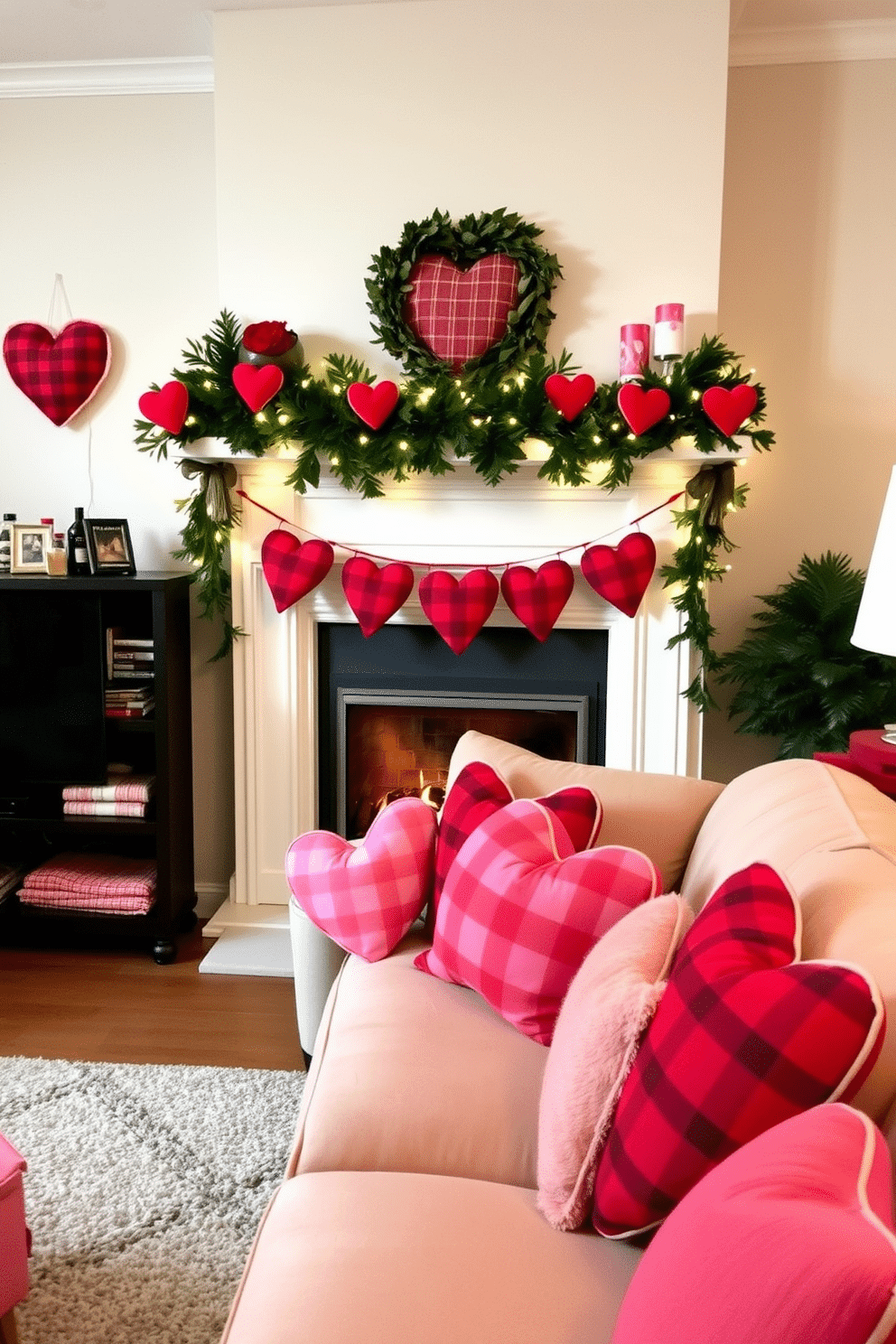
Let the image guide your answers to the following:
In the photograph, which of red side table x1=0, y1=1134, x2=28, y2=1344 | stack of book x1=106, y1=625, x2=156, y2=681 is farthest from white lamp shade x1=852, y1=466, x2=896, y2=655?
stack of book x1=106, y1=625, x2=156, y2=681

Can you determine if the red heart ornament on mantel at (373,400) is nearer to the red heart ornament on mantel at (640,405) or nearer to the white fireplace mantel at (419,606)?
the white fireplace mantel at (419,606)

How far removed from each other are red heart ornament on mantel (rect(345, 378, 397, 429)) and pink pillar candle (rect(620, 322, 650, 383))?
0.62 m

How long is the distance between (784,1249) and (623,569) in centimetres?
232

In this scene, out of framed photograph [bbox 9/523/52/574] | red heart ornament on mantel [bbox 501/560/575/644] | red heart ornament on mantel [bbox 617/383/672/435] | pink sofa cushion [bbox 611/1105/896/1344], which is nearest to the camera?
pink sofa cushion [bbox 611/1105/896/1344]

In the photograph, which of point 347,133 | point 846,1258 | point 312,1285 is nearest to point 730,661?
point 347,133

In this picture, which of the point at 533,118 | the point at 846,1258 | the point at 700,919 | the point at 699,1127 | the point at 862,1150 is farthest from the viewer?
the point at 533,118

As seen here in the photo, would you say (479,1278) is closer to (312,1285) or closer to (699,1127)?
(312,1285)

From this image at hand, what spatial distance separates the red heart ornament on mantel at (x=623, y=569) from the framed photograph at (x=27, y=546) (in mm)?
1602

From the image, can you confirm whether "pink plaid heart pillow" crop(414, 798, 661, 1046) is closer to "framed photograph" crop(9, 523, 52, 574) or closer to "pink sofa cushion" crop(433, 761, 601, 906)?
"pink sofa cushion" crop(433, 761, 601, 906)

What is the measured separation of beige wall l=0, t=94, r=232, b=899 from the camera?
3.39 m

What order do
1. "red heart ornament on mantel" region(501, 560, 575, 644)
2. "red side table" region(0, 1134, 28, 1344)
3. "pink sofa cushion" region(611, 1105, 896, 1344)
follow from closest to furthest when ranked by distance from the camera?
"pink sofa cushion" region(611, 1105, 896, 1344) < "red side table" region(0, 1134, 28, 1344) < "red heart ornament on mantel" region(501, 560, 575, 644)

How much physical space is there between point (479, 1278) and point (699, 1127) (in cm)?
31

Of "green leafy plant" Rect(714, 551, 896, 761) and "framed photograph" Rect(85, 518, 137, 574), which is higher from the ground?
"framed photograph" Rect(85, 518, 137, 574)

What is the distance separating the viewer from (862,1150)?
0.94m
